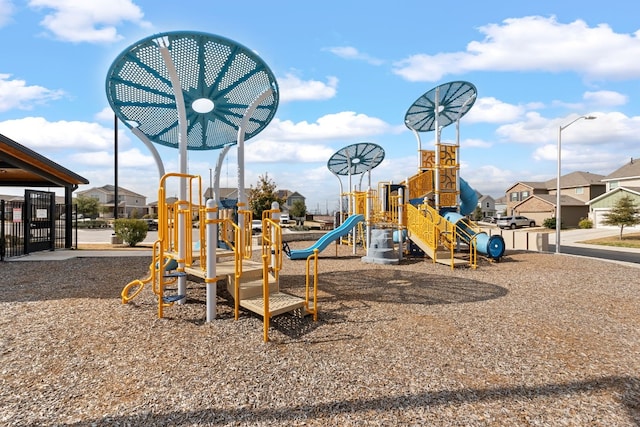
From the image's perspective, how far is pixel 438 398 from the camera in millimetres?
3506

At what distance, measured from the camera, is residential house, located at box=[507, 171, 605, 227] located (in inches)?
1634

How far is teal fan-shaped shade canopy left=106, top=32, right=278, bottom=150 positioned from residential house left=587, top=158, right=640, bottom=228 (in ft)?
120

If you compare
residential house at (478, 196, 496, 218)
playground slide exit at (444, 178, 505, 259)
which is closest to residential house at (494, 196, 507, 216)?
residential house at (478, 196, 496, 218)

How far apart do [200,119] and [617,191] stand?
137 feet

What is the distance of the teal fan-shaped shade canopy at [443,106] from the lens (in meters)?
15.0

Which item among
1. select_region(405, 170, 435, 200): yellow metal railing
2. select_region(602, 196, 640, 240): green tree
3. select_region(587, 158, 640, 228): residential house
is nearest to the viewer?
select_region(405, 170, 435, 200): yellow metal railing

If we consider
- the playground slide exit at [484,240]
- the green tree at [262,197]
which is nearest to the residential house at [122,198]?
the green tree at [262,197]

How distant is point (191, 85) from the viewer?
765cm

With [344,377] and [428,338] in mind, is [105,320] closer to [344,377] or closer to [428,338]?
[344,377]

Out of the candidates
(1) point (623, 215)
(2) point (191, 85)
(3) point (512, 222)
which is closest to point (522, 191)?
(3) point (512, 222)

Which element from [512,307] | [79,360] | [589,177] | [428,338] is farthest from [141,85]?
[589,177]

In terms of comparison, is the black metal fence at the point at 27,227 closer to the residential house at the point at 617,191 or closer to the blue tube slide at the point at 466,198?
the blue tube slide at the point at 466,198

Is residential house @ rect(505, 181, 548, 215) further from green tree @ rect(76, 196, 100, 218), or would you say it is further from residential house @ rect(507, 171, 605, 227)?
green tree @ rect(76, 196, 100, 218)

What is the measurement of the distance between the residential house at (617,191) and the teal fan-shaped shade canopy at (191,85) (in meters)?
36.5
